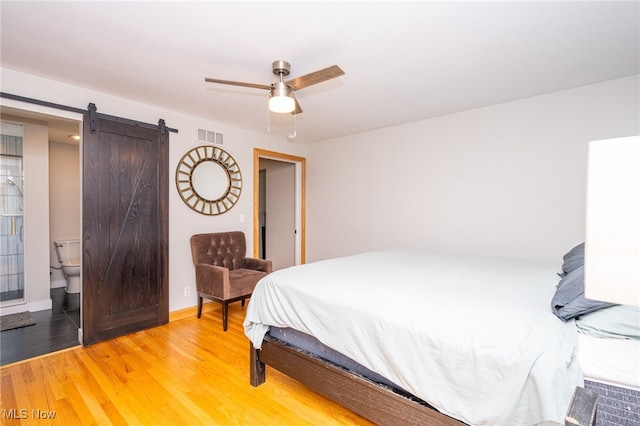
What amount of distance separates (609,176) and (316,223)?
443cm

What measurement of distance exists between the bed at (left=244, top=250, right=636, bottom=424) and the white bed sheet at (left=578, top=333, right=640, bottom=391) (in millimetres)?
41

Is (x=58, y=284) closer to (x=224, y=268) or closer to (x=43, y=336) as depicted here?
(x=43, y=336)

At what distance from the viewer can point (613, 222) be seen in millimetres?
569

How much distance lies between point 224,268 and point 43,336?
1872mm

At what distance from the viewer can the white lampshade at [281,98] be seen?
207cm

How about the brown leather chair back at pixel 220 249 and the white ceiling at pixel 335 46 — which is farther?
the brown leather chair back at pixel 220 249

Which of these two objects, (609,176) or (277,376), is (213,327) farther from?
(609,176)

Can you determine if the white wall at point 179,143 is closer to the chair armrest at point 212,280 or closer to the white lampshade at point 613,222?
the chair armrest at point 212,280

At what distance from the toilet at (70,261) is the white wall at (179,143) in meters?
0.42

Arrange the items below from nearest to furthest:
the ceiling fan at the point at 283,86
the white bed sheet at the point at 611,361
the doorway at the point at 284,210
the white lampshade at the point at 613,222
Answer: the white lampshade at the point at 613,222 < the white bed sheet at the point at 611,361 < the ceiling fan at the point at 283,86 < the doorway at the point at 284,210

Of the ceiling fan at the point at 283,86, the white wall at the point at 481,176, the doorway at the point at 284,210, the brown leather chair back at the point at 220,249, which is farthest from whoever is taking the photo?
the doorway at the point at 284,210

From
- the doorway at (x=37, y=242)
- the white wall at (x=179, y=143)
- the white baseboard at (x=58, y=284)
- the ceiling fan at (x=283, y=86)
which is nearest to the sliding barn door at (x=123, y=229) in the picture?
the white wall at (x=179, y=143)

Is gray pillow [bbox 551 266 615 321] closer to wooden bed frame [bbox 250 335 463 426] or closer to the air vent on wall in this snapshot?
wooden bed frame [bbox 250 335 463 426]

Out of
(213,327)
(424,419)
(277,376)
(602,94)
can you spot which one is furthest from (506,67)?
(213,327)
